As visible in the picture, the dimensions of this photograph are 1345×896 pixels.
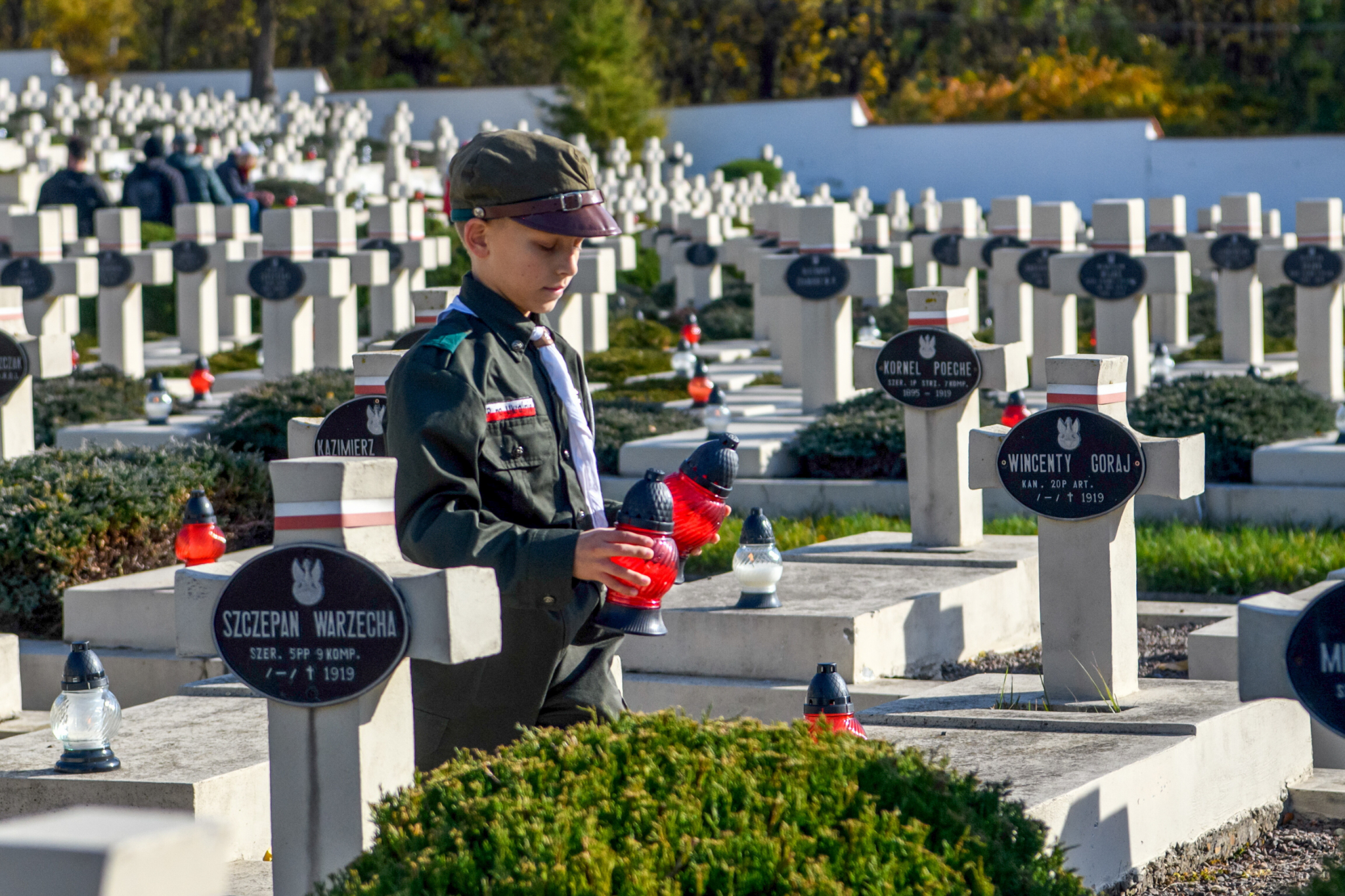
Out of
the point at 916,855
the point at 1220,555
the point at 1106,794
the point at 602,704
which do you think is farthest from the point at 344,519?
the point at 1220,555

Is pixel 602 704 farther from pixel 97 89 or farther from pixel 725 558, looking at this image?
pixel 97 89

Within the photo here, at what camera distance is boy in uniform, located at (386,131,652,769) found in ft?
12.1

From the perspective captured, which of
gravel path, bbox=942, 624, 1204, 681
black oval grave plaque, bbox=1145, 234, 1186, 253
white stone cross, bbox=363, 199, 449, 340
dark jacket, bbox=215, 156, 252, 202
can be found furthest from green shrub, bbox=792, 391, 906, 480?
dark jacket, bbox=215, 156, 252, 202

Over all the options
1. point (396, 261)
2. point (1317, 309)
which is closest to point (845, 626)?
point (1317, 309)

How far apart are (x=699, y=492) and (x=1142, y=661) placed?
433cm

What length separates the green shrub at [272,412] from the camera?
11750 millimetres

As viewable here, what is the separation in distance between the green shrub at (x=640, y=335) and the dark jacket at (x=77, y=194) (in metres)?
6.06

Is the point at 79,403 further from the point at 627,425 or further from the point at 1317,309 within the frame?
the point at 1317,309

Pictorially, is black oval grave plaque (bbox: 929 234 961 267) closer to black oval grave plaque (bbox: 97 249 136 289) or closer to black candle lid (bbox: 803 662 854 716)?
black oval grave plaque (bbox: 97 249 136 289)

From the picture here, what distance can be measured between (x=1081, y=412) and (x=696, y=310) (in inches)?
671

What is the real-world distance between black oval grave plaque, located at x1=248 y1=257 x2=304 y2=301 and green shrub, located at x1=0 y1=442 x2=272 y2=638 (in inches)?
214

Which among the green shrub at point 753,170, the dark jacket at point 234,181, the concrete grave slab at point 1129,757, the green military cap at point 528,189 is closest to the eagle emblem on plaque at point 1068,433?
the concrete grave slab at point 1129,757

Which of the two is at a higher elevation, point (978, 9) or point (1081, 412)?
point (978, 9)

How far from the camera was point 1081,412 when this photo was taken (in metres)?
6.46
